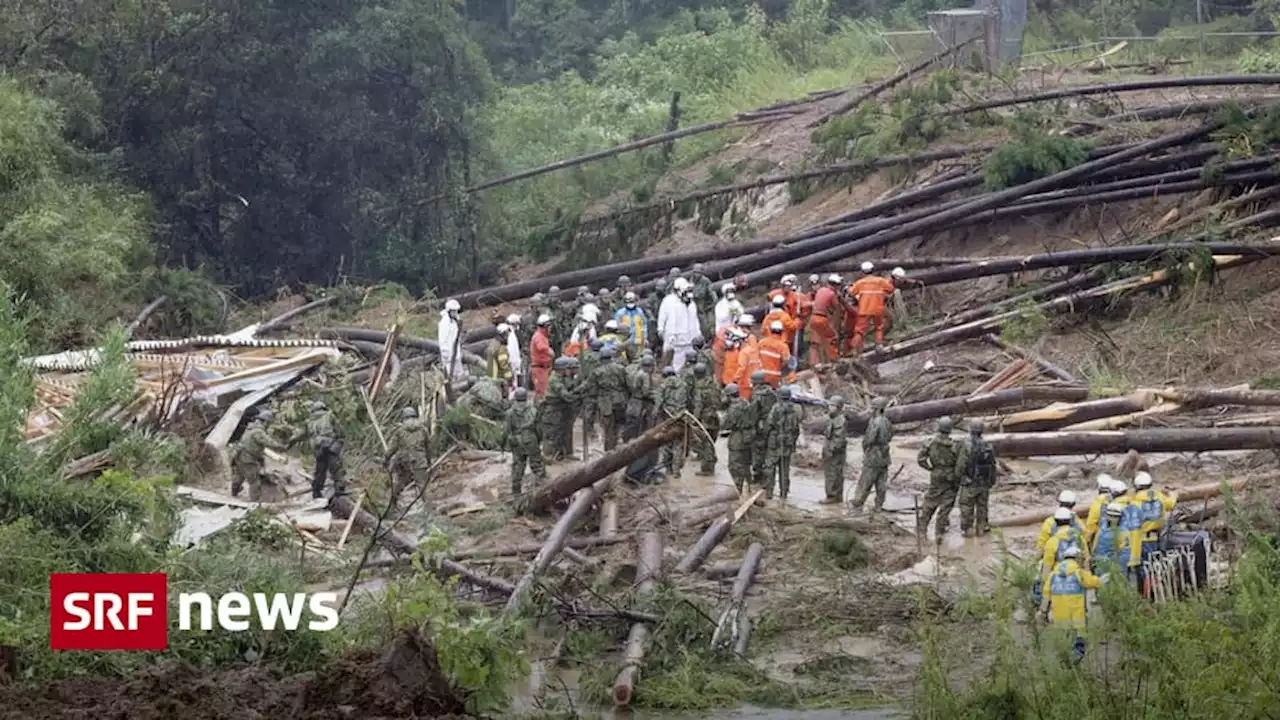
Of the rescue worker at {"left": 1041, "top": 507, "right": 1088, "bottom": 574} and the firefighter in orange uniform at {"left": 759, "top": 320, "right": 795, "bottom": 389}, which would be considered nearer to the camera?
the rescue worker at {"left": 1041, "top": 507, "right": 1088, "bottom": 574}

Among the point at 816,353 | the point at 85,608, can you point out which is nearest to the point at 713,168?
the point at 816,353

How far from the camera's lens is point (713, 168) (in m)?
37.0

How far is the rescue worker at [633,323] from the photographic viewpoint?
2494 centimetres

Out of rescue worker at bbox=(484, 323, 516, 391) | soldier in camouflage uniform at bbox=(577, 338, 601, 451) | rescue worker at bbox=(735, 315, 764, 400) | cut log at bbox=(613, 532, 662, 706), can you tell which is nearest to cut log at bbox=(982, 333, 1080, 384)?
rescue worker at bbox=(735, 315, 764, 400)

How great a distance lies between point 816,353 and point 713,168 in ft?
35.8

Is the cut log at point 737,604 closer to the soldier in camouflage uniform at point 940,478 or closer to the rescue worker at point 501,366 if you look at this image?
the soldier in camouflage uniform at point 940,478

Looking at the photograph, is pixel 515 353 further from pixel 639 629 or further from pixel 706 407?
pixel 639 629

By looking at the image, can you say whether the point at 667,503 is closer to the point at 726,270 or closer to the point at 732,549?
the point at 732,549

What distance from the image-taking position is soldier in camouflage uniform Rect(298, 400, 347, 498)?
21688 mm

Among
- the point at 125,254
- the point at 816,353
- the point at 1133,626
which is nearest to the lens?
the point at 1133,626

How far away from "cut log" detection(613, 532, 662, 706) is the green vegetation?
8.85 ft

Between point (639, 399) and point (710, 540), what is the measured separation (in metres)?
3.31

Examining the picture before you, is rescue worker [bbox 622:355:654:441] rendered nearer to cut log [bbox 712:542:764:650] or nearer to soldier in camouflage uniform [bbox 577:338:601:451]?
soldier in camouflage uniform [bbox 577:338:601:451]

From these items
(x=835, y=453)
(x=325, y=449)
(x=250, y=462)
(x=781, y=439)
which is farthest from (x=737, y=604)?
(x=250, y=462)
